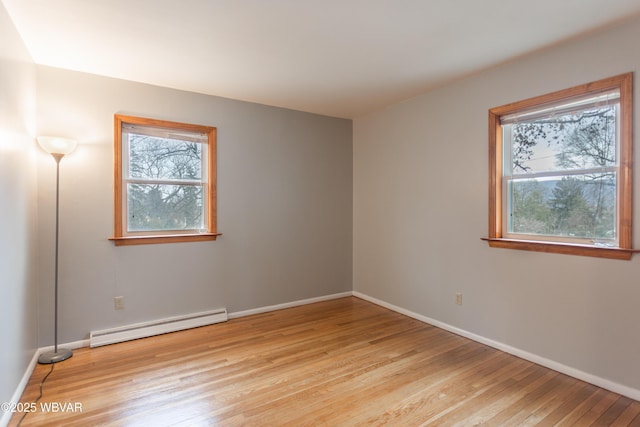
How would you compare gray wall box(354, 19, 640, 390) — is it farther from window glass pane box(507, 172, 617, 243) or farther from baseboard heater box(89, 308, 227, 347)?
baseboard heater box(89, 308, 227, 347)

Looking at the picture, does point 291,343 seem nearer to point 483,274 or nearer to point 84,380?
point 84,380

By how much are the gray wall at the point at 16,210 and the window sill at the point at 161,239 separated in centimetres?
63

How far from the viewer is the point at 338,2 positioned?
1.97 meters

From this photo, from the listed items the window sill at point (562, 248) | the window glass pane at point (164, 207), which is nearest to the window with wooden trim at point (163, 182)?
the window glass pane at point (164, 207)

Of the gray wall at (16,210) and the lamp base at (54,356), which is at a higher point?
the gray wall at (16,210)

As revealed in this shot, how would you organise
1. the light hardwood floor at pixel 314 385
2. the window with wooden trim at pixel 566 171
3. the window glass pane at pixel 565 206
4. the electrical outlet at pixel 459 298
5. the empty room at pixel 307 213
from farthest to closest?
the electrical outlet at pixel 459 298 → the window glass pane at pixel 565 206 → the window with wooden trim at pixel 566 171 → the empty room at pixel 307 213 → the light hardwood floor at pixel 314 385

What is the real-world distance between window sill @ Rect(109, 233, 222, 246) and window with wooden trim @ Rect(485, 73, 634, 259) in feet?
9.26


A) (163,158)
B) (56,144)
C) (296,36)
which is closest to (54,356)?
(56,144)

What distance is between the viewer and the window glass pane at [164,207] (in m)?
3.24

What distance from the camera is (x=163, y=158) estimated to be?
11.1 ft

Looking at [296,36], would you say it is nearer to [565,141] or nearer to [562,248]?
[565,141]

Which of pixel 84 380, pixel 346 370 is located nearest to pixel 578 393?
pixel 346 370

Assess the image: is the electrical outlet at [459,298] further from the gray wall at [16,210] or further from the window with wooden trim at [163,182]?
the gray wall at [16,210]

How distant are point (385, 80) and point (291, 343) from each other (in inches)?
105
